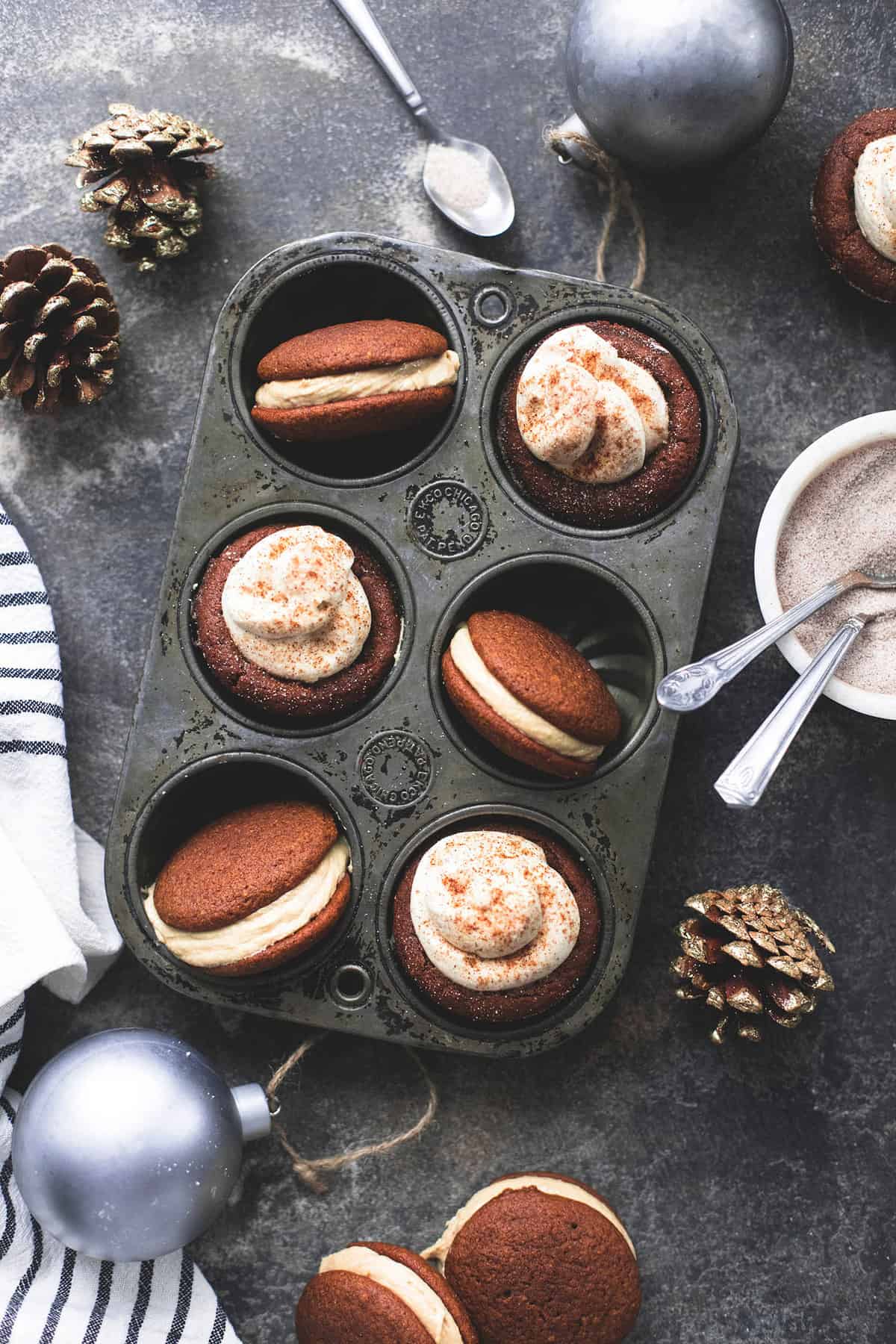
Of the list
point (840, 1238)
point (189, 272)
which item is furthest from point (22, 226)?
point (840, 1238)

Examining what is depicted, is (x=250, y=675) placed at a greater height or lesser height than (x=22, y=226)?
lesser

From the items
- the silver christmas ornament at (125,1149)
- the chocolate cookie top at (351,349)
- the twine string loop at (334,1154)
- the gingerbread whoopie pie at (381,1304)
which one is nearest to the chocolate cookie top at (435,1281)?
the gingerbread whoopie pie at (381,1304)

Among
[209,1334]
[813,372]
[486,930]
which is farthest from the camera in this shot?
[813,372]

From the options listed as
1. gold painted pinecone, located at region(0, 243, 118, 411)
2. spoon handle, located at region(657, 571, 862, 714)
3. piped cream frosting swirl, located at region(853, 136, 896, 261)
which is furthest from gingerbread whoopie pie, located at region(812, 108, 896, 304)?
gold painted pinecone, located at region(0, 243, 118, 411)

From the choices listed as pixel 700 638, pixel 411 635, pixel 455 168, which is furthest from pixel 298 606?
pixel 455 168

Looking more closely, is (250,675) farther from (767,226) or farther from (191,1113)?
(767,226)

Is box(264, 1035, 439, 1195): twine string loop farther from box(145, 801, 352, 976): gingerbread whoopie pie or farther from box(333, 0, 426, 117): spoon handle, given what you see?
box(333, 0, 426, 117): spoon handle

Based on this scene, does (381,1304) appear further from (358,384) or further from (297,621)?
(358,384)

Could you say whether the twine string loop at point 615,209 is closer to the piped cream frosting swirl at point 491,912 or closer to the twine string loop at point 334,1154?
the piped cream frosting swirl at point 491,912
